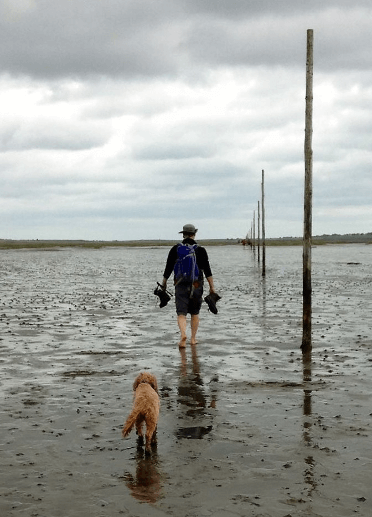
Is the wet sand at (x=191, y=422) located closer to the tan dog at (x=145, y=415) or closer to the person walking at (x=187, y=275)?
the tan dog at (x=145, y=415)

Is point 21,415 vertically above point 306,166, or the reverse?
point 306,166

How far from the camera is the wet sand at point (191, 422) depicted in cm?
590

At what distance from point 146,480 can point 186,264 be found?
7500 mm

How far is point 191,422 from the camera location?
27.3 ft

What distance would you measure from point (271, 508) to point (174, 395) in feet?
14.0

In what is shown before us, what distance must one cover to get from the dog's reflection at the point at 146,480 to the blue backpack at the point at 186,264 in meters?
6.67

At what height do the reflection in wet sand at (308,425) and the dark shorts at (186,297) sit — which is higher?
the dark shorts at (186,297)

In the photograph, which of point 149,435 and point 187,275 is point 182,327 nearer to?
point 187,275

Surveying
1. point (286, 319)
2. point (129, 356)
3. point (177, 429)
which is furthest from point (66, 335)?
point (177, 429)

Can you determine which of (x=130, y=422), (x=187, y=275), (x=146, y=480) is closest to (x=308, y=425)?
(x=130, y=422)

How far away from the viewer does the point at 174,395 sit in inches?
386

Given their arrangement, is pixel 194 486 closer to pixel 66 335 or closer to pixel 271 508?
pixel 271 508

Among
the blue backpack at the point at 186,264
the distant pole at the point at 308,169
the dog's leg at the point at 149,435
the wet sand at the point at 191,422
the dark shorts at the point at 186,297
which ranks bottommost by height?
the wet sand at the point at 191,422

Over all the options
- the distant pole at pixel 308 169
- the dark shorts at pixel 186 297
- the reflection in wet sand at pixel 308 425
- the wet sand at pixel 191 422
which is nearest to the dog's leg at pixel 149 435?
the wet sand at pixel 191 422
